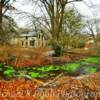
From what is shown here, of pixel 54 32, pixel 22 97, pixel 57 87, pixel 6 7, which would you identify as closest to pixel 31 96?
pixel 22 97

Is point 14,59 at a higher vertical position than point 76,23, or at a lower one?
lower

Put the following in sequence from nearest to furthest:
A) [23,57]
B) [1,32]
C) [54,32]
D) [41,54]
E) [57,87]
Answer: [57,87] < [1,32] < [23,57] < [41,54] < [54,32]

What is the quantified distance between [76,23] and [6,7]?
87.2 ft

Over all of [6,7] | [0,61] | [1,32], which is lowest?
[0,61]

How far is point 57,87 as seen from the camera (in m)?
12.8

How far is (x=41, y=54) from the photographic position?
33000 mm

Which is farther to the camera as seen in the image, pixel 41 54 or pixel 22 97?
pixel 41 54

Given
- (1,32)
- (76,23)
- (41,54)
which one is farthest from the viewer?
(76,23)

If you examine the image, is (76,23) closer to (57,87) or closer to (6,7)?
(6,7)

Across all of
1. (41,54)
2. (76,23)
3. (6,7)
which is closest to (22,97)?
(6,7)

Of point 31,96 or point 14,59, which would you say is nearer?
point 31,96

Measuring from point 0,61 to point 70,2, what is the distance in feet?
46.8

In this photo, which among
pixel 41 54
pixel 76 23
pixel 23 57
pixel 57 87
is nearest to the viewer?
pixel 57 87

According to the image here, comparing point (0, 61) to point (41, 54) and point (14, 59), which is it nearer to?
point (14, 59)
